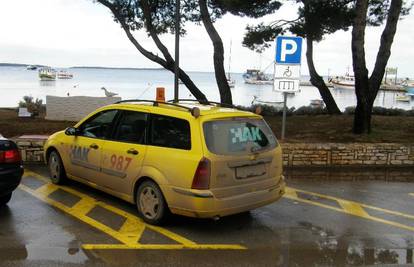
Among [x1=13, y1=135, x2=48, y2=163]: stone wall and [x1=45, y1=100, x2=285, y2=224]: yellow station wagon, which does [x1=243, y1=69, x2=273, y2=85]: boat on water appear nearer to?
[x1=13, y1=135, x2=48, y2=163]: stone wall

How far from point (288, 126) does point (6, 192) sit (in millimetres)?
11431

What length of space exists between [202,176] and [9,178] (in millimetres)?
2602

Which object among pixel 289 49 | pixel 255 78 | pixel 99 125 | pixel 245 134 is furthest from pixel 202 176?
pixel 255 78

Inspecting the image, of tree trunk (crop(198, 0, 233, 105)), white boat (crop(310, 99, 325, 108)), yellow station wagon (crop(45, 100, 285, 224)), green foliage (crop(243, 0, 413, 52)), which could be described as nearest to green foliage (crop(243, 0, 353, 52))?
green foliage (crop(243, 0, 413, 52))

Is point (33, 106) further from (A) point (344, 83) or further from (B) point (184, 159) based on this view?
(A) point (344, 83)

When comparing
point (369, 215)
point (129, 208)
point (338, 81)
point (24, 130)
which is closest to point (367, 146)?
point (369, 215)

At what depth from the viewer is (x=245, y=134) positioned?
6105 mm

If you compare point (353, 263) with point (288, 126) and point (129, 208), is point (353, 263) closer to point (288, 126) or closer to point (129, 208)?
point (129, 208)

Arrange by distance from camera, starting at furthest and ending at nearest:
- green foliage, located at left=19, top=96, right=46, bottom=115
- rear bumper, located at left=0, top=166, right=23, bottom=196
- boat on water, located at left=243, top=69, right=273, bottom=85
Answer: boat on water, located at left=243, top=69, right=273, bottom=85 < green foliage, located at left=19, top=96, right=46, bottom=115 < rear bumper, located at left=0, top=166, right=23, bottom=196

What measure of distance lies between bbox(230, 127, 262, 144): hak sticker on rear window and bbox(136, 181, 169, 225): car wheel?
46.2 inches

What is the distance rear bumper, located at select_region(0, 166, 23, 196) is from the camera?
607 centimetres

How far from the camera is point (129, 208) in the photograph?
6.88 metres

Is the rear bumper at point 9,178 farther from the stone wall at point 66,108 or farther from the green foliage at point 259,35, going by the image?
the green foliage at point 259,35

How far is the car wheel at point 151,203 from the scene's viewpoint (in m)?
5.96
